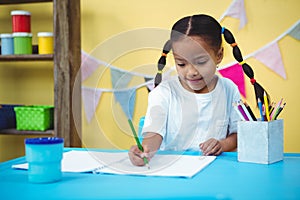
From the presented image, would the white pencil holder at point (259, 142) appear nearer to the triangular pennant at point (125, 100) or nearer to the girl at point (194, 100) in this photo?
the girl at point (194, 100)

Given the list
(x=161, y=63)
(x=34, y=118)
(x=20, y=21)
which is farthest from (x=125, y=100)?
(x=20, y=21)

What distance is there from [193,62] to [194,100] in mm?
226

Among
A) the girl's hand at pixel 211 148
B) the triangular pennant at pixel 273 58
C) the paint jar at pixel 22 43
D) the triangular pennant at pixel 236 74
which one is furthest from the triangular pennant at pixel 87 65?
the girl's hand at pixel 211 148

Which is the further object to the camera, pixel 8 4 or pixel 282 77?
pixel 8 4

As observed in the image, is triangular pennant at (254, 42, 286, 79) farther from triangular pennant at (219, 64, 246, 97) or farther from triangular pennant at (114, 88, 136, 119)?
triangular pennant at (114, 88, 136, 119)

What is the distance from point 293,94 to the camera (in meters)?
2.25

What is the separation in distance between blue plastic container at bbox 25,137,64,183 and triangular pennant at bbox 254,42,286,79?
5.42 feet

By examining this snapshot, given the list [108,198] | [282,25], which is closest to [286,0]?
[282,25]

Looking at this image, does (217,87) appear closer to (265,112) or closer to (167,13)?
(265,112)

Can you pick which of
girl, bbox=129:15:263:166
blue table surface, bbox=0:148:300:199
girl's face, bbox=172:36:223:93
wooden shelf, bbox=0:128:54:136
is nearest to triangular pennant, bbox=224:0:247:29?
girl, bbox=129:15:263:166

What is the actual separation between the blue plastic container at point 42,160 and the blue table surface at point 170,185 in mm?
16

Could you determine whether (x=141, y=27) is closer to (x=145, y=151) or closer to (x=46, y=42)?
(x=46, y=42)

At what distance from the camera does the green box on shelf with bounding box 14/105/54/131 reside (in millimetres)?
2309

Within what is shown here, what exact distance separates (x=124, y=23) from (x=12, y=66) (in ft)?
2.48
